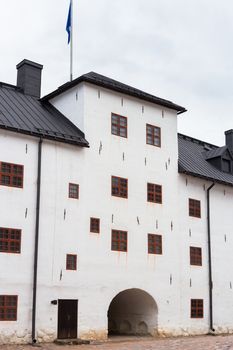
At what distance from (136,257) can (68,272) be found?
4217 millimetres

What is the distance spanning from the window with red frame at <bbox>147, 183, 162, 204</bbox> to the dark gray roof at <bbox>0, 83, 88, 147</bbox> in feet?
14.9

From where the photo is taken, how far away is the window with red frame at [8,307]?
22.8m

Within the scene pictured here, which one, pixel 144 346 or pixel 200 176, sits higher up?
pixel 200 176

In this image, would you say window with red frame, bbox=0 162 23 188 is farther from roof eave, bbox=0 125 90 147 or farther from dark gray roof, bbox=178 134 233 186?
dark gray roof, bbox=178 134 233 186

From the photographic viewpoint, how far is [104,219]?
27047 millimetres

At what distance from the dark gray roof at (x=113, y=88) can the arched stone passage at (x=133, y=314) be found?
10079 mm

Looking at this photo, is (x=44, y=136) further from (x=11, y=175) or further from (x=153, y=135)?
(x=153, y=135)

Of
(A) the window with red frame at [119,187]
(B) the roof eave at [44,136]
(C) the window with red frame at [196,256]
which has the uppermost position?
(B) the roof eave at [44,136]

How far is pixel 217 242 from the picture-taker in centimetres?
3266

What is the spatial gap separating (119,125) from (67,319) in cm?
1006

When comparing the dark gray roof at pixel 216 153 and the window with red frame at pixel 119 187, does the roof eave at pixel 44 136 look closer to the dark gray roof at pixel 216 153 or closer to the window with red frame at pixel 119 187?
the window with red frame at pixel 119 187

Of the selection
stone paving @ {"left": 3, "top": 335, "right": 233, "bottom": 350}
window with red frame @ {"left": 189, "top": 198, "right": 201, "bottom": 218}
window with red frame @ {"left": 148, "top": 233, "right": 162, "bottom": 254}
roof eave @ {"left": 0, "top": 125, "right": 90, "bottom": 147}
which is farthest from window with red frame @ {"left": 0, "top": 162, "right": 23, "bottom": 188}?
window with red frame @ {"left": 189, "top": 198, "right": 201, "bottom": 218}

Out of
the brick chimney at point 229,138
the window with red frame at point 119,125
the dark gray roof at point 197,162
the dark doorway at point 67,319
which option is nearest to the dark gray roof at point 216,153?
the dark gray roof at point 197,162

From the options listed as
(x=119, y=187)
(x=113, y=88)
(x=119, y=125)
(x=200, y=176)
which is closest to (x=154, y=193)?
(x=119, y=187)
